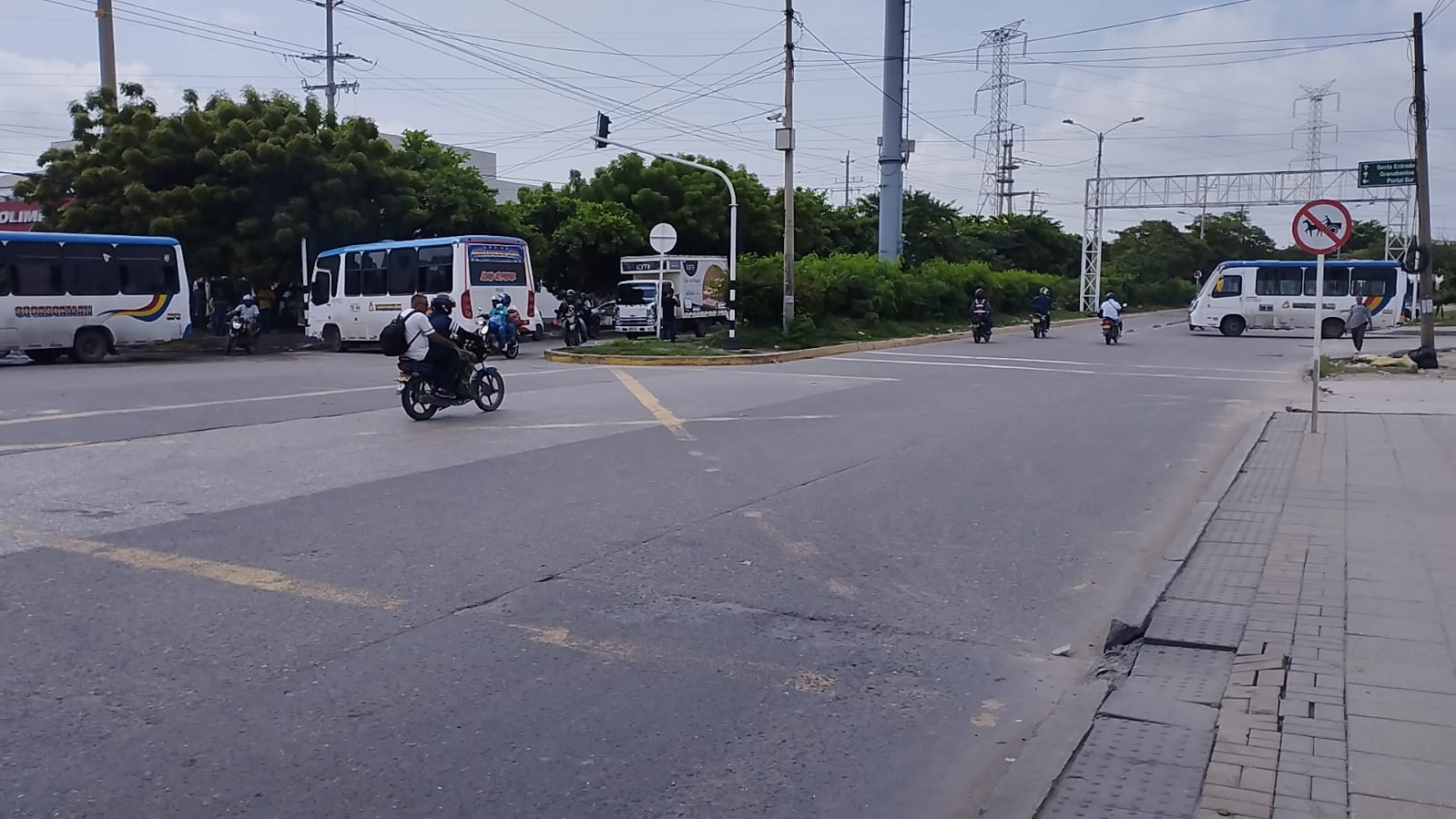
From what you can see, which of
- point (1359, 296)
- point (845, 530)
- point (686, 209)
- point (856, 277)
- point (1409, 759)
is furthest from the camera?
point (686, 209)

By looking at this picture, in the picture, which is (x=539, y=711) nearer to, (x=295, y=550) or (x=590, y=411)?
(x=295, y=550)

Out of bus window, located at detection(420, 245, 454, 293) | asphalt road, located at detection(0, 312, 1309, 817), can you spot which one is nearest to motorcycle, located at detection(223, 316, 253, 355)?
bus window, located at detection(420, 245, 454, 293)

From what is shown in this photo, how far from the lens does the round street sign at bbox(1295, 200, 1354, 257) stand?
13.8 metres

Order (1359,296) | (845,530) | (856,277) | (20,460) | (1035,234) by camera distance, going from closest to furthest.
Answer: (845,530) → (20,460) → (856,277) → (1359,296) → (1035,234)

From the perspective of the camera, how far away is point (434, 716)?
4.98m

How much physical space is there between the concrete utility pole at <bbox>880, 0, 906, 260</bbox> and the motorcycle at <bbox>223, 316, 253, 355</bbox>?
2448 centimetres

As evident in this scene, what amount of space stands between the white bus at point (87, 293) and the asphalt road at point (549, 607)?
41.5 feet

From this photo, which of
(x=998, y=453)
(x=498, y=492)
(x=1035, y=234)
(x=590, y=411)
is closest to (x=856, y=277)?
(x=590, y=411)

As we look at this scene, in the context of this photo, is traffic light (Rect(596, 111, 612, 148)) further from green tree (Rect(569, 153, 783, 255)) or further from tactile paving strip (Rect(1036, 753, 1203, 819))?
tactile paving strip (Rect(1036, 753, 1203, 819))

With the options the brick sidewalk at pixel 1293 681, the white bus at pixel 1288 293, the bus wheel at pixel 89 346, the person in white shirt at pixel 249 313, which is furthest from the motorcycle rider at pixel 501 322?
the white bus at pixel 1288 293

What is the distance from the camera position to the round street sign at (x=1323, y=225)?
13.8 meters

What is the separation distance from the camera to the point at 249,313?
30.1 m

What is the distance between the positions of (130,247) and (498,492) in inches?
837

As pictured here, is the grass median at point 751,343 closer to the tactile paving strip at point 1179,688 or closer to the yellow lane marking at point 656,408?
the yellow lane marking at point 656,408
